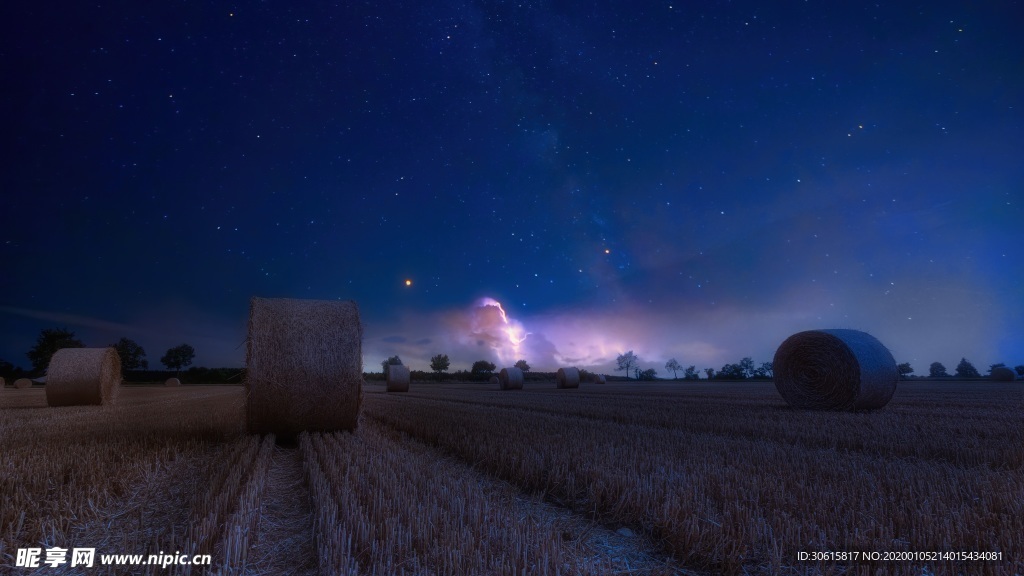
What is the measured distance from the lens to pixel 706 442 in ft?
19.0

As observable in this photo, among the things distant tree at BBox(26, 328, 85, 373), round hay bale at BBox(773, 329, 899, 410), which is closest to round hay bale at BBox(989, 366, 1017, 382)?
round hay bale at BBox(773, 329, 899, 410)

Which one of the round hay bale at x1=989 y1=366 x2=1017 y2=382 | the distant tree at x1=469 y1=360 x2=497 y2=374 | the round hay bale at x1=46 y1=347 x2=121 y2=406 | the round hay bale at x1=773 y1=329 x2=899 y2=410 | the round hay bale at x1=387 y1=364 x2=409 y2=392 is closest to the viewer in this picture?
the round hay bale at x1=773 y1=329 x2=899 y2=410

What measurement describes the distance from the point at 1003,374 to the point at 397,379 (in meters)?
40.5

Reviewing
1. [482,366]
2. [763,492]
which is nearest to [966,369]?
[482,366]

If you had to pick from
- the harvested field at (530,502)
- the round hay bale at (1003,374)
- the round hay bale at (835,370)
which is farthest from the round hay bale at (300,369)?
the round hay bale at (1003,374)

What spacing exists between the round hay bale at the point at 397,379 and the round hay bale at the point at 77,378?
475 inches

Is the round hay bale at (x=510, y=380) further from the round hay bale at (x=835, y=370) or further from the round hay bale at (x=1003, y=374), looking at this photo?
the round hay bale at (x=1003, y=374)

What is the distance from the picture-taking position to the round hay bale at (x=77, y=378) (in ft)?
43.6

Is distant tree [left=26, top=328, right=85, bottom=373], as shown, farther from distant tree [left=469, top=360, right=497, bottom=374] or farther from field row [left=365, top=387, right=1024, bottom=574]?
field row [left=365, top=387, right=1024, bottom=574]

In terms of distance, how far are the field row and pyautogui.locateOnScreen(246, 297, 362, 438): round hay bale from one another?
6.58 feet

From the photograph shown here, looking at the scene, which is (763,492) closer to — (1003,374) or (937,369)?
(1003,374)

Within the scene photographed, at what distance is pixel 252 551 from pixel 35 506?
173cm

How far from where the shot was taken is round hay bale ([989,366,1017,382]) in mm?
32438

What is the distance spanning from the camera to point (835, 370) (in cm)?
1061
